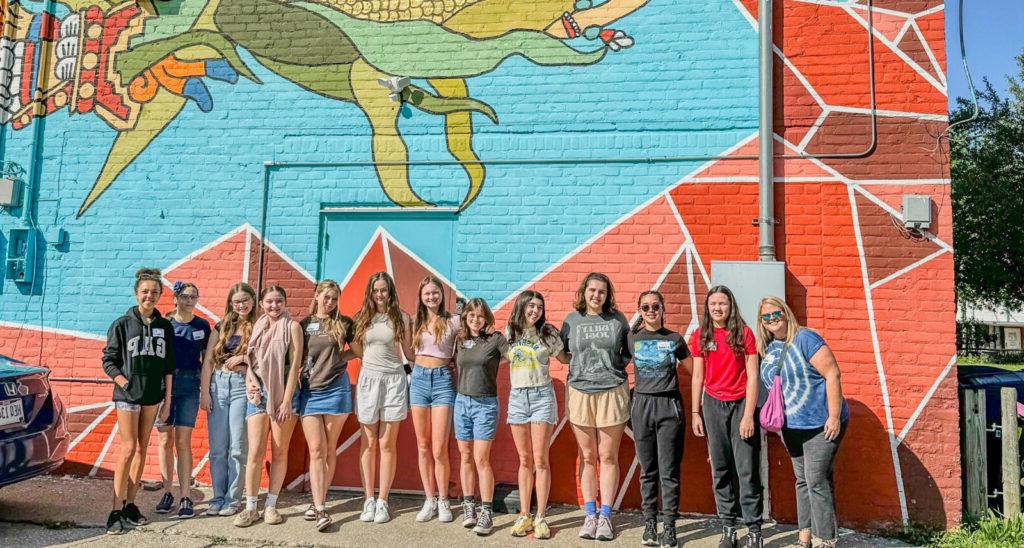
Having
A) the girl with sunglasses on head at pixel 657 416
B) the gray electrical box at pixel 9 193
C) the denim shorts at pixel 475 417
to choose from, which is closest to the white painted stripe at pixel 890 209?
the girl with sunglasses on head at pixel 657 416

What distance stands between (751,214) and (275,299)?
3.99m

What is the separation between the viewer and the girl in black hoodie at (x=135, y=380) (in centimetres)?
454

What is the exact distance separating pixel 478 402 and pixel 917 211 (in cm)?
384

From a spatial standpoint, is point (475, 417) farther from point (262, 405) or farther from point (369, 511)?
point (262, 405)

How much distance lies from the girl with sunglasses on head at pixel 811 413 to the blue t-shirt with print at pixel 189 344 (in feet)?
14.4

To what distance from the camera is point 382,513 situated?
4.76 meters

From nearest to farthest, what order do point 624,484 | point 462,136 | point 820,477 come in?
point 820,477 < point 624,484 < point 462,136

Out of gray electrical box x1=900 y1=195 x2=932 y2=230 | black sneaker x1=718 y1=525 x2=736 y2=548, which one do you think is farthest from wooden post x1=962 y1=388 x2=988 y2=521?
black sneaker x1=718 y1=525 x2=736 y2=548

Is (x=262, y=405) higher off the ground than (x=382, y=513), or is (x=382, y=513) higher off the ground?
(x=262, y=405)

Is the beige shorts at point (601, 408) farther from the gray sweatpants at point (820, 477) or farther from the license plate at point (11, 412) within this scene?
the license plate at point (11, 412)

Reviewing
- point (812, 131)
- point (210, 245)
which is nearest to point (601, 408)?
point (812, 131)

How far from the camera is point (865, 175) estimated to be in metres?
5.27

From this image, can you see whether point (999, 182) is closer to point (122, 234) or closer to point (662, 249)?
point (662, 249)

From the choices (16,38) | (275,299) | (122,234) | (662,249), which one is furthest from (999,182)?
(16,38)
